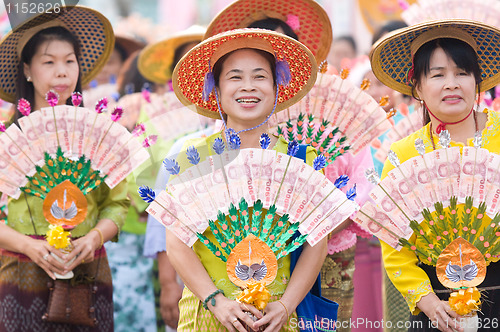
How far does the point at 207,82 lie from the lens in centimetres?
369

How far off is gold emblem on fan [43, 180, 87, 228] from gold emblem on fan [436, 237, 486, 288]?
1.87m

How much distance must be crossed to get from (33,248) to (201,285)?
114 centimetres

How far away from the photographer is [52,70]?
4379 millimetres

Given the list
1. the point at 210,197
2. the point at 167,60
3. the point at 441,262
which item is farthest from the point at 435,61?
the point at 167,60

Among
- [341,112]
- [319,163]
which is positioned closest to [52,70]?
[341,112]

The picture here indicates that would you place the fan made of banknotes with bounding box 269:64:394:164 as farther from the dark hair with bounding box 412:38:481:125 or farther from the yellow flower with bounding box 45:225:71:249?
the yellow flower with bounding box 45:225:71:249

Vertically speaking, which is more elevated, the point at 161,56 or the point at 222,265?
the point at 161,56

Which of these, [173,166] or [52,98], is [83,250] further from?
[173,166]

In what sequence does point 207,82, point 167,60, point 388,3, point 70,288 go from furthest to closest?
point 388,3 < point 167,60 < point 70,288 < point 207,82

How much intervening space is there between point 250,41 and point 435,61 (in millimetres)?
857

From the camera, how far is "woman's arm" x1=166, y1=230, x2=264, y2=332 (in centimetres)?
318

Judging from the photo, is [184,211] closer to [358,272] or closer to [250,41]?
[250,41]

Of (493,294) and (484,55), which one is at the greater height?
(484,55)

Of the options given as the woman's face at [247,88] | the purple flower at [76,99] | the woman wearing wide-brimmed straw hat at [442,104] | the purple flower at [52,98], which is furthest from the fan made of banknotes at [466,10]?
the purple flower at [52,98]
